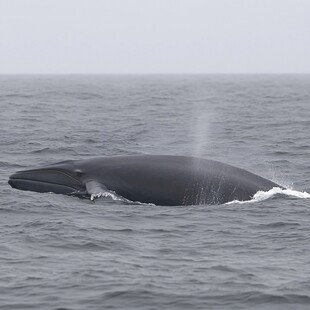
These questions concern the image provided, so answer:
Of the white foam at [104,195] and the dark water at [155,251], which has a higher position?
the white foam at [104,195]

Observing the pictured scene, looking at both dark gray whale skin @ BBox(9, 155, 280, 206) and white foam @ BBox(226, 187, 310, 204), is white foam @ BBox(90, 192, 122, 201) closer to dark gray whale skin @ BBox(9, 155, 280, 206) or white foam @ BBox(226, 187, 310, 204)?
dark gray whale skin @ BBox(9, 155, 280, 206)

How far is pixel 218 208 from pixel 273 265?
16.8 feet

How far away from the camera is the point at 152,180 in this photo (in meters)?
20.2

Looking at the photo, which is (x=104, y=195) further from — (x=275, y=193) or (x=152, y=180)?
(x=275, y=193)

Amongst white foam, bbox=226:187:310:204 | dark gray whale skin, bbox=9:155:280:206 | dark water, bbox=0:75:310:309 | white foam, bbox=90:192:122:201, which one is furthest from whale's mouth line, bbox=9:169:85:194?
white foam, bbox=226:187:310:204

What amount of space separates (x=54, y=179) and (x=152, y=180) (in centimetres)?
269

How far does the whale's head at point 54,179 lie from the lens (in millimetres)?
20734

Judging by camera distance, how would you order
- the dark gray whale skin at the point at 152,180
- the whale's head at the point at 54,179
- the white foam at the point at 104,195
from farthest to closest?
the whale's head at the point at 54,179 < the dark gray whale skin at the point at 152,180 < the white foam at the point at 104,195

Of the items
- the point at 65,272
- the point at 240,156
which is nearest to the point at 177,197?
the point at 65,272

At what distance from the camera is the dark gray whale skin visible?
20.2m

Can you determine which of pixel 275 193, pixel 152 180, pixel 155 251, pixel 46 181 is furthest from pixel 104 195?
pixel 275 193

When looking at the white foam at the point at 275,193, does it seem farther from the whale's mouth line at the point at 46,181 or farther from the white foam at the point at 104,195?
the whale's mouth line at the point at 46,181

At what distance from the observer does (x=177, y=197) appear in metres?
20.1

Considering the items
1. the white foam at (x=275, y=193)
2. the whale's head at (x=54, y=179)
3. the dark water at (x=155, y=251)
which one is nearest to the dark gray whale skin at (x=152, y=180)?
the whale's head at (x=54, y=179)
